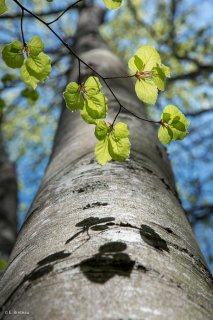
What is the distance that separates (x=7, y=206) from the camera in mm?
3035

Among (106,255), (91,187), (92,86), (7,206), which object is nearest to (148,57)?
(92,86)

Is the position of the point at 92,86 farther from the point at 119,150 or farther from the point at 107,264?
the point at 107,264

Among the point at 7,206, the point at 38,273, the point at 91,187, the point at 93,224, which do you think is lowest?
the point at 38,273

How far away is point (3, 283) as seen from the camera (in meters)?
0.78

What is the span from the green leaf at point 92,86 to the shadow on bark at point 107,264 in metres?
0.41

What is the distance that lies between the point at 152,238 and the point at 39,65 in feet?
1.73

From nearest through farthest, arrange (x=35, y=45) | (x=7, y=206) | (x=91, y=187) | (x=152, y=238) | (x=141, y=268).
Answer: (x=141, y=268) → (x=152, y=238) → (x=35, y=45) → (x=91, y=187) → (x=7, y=206)

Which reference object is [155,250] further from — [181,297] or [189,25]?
[189,25]

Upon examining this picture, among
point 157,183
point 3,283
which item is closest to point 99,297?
point 3,283

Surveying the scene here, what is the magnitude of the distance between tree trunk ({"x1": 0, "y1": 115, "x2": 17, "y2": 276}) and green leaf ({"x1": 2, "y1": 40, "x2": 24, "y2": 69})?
1567 millimetres

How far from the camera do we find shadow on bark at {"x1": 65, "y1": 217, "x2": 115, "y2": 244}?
0.77m

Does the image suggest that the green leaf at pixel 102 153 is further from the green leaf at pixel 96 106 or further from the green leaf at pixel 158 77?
the green leaf at pixel 158 77

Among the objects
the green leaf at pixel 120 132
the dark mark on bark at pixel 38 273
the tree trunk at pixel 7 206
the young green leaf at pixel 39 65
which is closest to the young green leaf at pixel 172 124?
the green leaf at pixel 120 132

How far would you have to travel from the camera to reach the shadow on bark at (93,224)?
77 cm
